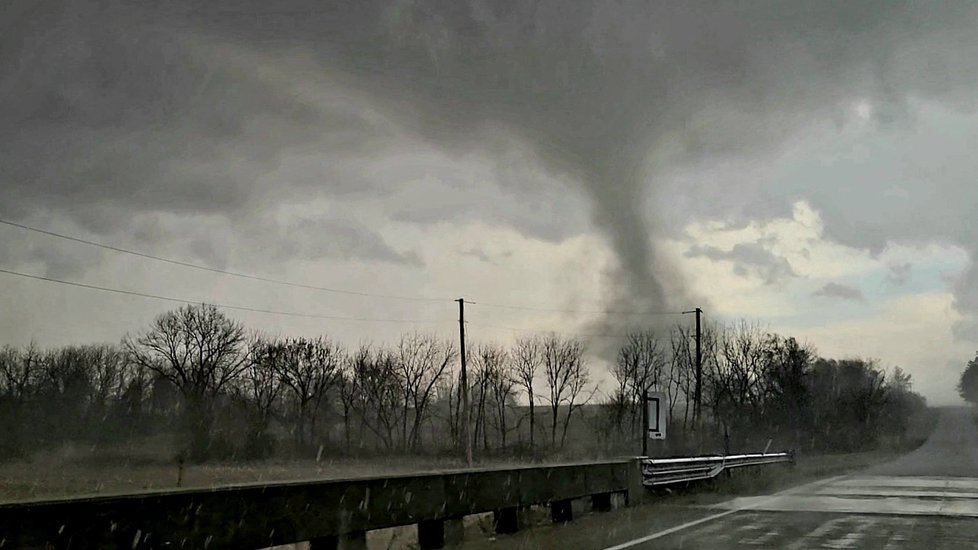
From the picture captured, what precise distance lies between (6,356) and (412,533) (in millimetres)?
41439

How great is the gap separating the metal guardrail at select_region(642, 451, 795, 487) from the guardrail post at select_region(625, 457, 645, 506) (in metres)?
0.15

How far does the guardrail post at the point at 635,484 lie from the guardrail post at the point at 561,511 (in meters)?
2.87

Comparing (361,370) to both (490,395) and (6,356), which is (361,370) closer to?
(490,395)

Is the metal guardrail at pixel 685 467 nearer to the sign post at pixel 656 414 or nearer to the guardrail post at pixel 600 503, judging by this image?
the sign post at pixel 656 414

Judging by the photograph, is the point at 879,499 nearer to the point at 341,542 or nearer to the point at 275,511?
the point at 341,542

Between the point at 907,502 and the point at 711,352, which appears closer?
the point at 907,502

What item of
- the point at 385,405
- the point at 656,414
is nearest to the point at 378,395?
the point at 385,405

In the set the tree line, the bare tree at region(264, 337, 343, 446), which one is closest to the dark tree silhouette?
the tree line

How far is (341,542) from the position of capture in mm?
9320

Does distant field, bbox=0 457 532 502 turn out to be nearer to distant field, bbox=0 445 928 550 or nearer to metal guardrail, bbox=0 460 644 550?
distant field, bbox=0 445 928 550

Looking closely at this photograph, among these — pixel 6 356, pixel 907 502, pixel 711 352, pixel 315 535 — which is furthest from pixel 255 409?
pixel 315 535

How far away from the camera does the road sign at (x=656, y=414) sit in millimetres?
22672

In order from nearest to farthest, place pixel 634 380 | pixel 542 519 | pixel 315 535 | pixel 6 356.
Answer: pixel 315 535 < pixel 542 519 < pixel 6 356 < pixel 634 380

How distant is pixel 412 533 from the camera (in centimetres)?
1291
